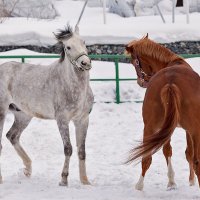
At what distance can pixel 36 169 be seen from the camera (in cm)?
851

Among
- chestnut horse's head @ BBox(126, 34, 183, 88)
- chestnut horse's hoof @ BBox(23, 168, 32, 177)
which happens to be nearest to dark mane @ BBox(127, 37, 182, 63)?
chestnut horse's head @ BBox(126, 34, 183, 88)

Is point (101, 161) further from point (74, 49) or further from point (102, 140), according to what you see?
point (74, 49)

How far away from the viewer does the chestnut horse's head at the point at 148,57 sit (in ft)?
23.1

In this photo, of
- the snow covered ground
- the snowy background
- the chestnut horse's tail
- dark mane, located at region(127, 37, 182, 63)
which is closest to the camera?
the chestnut horse's tail

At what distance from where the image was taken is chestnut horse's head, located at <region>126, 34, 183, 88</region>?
704 cm

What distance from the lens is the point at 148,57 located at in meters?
7.16

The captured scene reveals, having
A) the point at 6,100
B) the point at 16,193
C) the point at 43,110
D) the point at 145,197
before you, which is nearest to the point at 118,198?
the point at 145,197

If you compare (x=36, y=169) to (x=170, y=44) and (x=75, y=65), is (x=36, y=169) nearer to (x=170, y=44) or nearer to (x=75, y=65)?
(x=75, y=65)

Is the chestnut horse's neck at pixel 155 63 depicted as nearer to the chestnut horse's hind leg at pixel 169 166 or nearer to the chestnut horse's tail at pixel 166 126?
the chestnut horse's hind leg at pixel 169 166

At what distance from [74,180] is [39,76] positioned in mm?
1459

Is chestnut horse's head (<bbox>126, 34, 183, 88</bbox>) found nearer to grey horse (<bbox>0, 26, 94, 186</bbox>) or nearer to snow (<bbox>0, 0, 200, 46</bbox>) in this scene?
grey horse (<bbox>0, 26, 94, 186</bbox>)

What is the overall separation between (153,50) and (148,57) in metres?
0.12

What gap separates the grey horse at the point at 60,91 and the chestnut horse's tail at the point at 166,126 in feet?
4.29

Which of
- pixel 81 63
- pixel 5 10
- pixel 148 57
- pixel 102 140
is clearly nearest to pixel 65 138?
pixel 81 63
